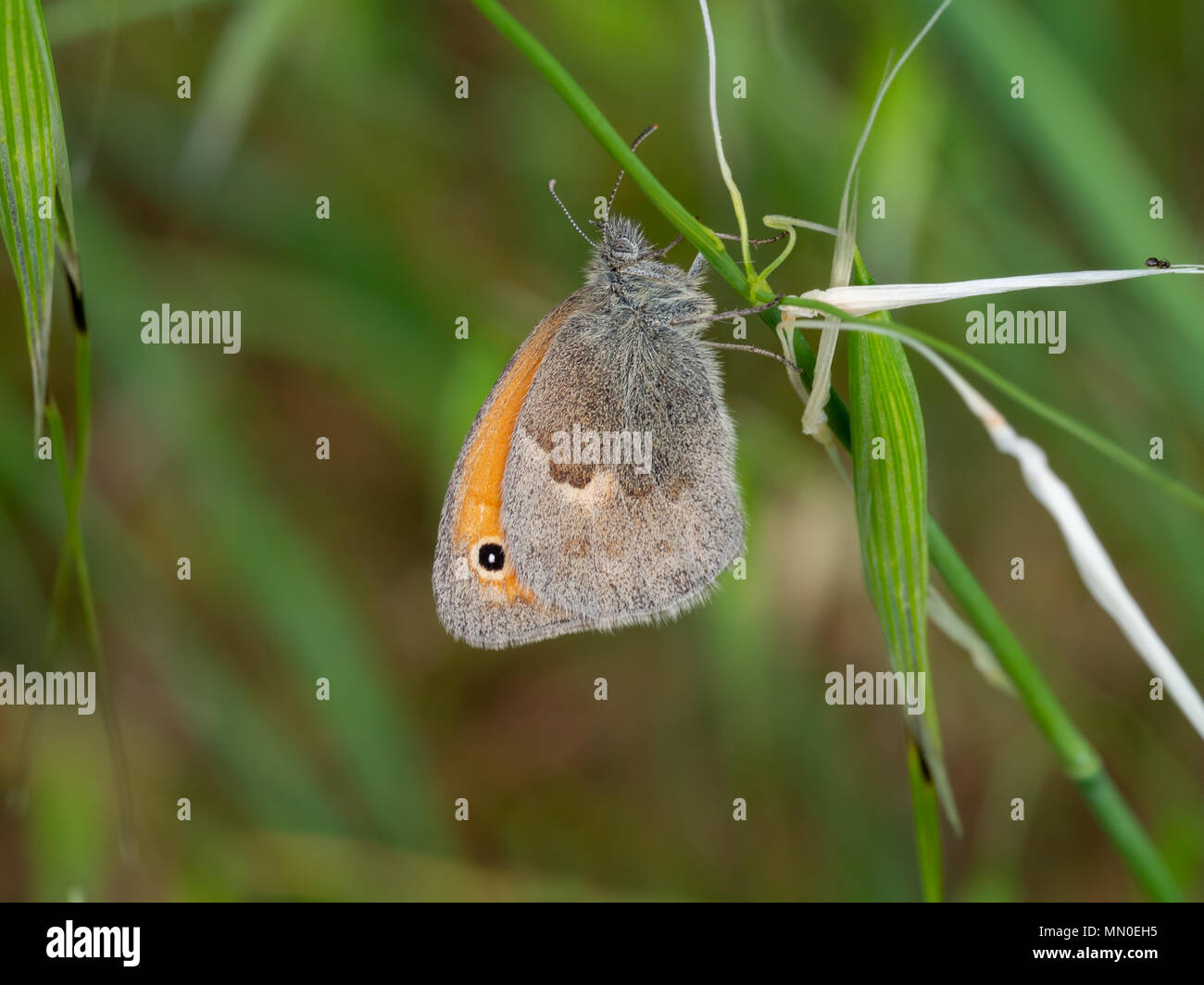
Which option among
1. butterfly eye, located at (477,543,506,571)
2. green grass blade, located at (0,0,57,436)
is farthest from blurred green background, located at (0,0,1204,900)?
green grass blade, located at (0,0,57,436)

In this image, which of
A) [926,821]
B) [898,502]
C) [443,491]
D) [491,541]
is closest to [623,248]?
[491,541]

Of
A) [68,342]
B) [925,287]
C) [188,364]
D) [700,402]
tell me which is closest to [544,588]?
[700,402]

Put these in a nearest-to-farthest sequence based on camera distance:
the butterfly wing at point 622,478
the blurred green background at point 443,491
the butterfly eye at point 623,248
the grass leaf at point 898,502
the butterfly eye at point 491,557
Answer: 1. the grass leaf at point 898,502
2. the butterfly wing at point 622,478
3. the butterfly eye at point 491,557
4. the butterfly eye at point 623,248
5. the blurred green background at point 443,491

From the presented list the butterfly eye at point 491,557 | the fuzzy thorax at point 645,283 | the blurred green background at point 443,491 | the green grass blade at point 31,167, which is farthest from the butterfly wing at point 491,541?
the green grass blade at point 31,167

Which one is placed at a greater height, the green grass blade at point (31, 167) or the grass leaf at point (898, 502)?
the green grass blade at point (31, 167)

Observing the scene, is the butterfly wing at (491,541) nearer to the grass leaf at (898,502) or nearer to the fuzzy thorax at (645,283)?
the fuzzy thorax at (645,283)

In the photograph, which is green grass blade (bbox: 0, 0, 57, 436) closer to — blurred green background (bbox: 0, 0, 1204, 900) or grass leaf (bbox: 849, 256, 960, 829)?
grass leaf (bbox: 849, 256, 960, 829)

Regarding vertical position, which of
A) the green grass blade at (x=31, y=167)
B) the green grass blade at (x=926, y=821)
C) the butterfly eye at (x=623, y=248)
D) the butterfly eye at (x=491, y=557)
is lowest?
the green grass blade at (x=926, y=821)

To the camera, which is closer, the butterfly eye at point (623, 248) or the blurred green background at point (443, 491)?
the butterfly eye at point (623, 248)
